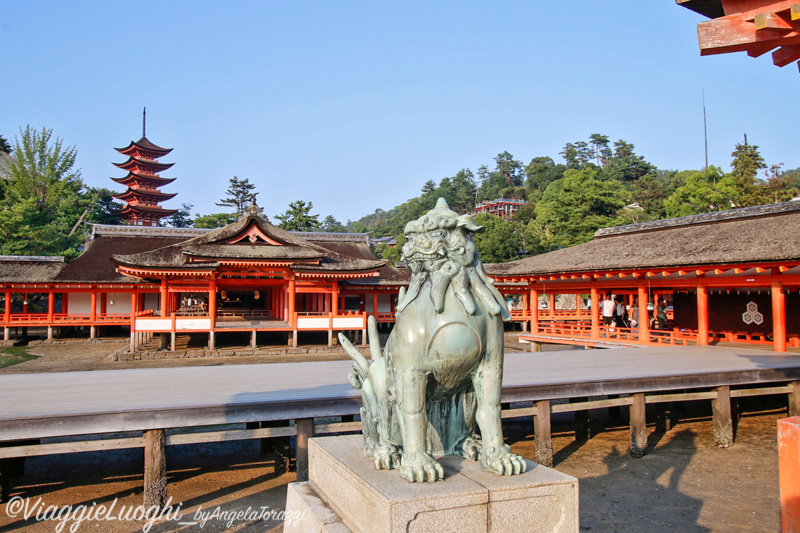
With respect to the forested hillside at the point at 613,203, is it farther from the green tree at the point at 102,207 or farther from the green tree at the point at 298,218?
the green tree at the point at 102,207

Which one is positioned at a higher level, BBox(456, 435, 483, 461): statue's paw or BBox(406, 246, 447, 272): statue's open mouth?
BBox(406, 246, 447, 272): statue's open mouth

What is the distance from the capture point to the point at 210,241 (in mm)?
21609

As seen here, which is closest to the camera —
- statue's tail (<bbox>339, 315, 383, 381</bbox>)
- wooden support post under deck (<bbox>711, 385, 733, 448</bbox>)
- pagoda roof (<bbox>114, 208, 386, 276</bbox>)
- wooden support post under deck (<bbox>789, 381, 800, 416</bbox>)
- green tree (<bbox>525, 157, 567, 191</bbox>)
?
statue's tail (<bbox>339, 315, 383, 381</bbox>)

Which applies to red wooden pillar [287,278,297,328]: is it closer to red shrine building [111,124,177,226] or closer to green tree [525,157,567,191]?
red shrine building [111,124,177,226]

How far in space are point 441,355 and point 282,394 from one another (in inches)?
165

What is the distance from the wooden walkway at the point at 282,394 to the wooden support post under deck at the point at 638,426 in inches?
0.6

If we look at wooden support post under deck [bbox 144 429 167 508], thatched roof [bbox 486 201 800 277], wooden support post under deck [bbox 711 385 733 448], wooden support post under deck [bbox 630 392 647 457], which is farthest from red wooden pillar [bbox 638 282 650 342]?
wooden support post under deck [bbox 144 429 167 508]

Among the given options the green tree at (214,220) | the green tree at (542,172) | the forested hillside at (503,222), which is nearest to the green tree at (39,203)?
the forested hillside at (503,222)

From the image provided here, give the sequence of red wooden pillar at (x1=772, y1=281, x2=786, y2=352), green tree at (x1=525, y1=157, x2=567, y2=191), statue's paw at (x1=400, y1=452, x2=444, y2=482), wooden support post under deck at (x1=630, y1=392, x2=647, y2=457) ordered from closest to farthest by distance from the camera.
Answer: statue's paw at (x1=400, y1=452, x2=444, y2=482) → wooden support post under deck at (x1=630, y1=392, x2=647, y2=457) → red wooden pillar at (x1=772, y1=281, x2=786, y2=352) → green tree at (x1=525, y1=157, x2=567, y2=191)

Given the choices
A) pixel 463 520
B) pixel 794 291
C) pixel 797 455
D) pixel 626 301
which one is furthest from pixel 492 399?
pixel 626 301

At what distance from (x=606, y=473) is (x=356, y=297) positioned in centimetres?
2215

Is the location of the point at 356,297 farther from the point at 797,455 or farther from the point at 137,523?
the point at 797,455

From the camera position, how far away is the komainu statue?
2.93 meters

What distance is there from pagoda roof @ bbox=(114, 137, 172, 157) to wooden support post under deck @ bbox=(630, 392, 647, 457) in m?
44.5
